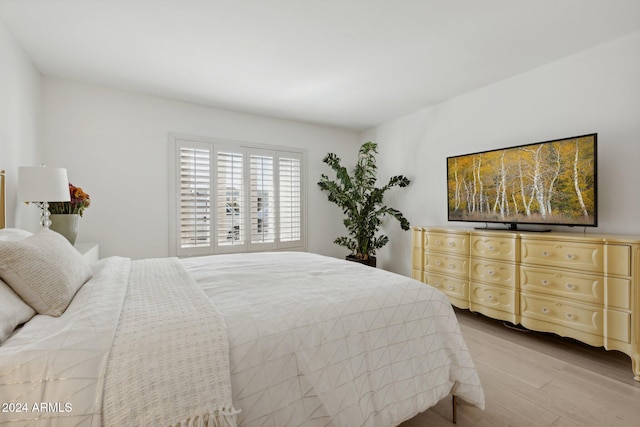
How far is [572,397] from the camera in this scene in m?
1.80

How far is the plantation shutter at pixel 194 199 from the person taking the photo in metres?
3.69

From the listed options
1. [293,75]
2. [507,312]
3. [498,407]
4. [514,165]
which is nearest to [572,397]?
[498,407]

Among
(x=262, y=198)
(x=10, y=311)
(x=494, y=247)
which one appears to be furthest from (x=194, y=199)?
(x=494, y=247)

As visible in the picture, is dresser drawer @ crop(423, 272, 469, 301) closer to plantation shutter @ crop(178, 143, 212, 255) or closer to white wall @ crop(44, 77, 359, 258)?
plantation shutter @ crop(178, 143, 212, 255)

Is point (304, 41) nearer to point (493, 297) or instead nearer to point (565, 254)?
point (565, 254)

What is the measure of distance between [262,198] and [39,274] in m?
3.15

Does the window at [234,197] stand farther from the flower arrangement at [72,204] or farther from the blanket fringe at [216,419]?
the blanket fringe at [216,419]

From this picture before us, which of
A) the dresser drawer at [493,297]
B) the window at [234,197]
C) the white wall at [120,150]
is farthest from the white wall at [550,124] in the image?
the white wall at [120,150]

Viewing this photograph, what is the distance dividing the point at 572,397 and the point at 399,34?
2742 millimetres

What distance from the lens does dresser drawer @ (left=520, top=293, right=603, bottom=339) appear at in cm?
216

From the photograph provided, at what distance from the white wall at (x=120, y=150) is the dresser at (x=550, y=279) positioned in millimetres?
3250

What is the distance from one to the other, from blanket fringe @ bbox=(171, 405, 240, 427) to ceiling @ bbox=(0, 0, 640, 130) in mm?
2277

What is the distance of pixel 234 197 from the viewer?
4.02 metres

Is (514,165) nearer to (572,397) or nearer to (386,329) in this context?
(572,397)
